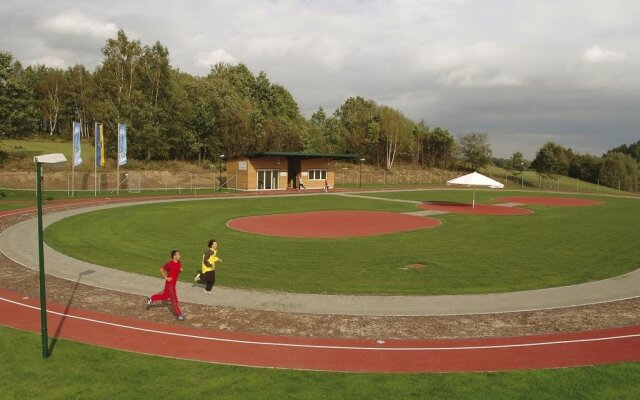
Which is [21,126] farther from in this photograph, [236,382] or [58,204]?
[236,382]

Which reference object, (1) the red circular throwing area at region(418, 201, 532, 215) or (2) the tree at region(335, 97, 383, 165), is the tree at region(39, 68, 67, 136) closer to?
(2) the tree at region(335, 97, 383, 165)

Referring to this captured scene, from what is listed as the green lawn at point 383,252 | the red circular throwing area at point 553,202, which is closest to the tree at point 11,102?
the green lawn at point 383,252

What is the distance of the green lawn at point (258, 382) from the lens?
805cm

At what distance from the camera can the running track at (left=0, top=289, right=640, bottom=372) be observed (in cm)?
948

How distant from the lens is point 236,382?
8.49m

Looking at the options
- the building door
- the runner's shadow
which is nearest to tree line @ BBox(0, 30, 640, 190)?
the building door

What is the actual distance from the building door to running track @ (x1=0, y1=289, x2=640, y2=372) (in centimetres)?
4786

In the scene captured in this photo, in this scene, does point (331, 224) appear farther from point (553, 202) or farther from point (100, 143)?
point (553, 202)

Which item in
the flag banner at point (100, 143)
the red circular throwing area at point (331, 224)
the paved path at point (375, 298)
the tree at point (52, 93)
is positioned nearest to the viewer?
the paved path at point (375, 298)

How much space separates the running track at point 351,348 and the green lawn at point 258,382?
1.41 feet

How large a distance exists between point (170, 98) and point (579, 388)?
7264 cm

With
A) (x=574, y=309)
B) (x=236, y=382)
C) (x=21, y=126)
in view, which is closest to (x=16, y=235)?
(x=236, y=382)

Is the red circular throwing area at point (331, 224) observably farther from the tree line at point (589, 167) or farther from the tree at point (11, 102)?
the tree line at point (589, 167)

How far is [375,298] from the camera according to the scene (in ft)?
46.0
